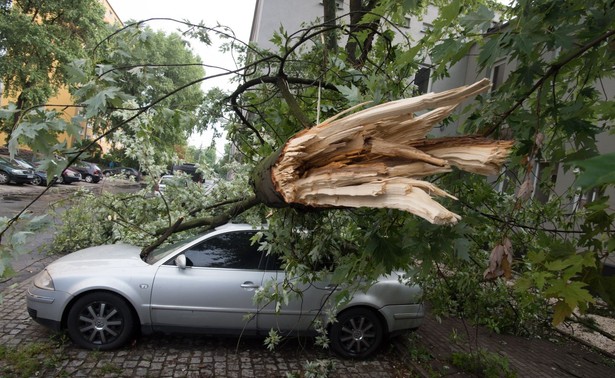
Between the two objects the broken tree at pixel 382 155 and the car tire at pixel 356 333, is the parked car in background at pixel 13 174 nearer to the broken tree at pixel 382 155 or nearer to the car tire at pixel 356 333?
the car tire at pixel 356 333

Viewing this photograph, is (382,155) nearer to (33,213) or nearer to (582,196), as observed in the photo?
(33,213)

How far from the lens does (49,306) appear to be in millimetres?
4617

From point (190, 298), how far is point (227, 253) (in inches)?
25.8

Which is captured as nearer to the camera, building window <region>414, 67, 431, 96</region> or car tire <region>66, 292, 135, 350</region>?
building window <region>414, 67, 431, 96</region>

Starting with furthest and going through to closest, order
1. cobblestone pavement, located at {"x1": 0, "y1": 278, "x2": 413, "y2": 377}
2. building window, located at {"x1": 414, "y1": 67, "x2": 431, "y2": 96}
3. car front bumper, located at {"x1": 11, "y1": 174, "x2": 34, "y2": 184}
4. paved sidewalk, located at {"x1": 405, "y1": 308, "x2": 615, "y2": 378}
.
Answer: car front bumper, located at {"x1": 11, "y1": 174, "x2": 34, "y2": 184}
paved sidewalk, located at {"x1": 405, "y1": 308, "x2": 615, "y2": 378}
cobblestone pavement, located at {"x1": 0, "y1": 278, "x2": 413, "y2": 377}
building window, located at {"x1": 414, "y1": 67, "x2": 431, "y2": 96}

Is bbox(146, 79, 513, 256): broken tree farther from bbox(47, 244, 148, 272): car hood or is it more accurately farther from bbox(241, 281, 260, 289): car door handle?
bbox(47, 244, 148, 272): car hood

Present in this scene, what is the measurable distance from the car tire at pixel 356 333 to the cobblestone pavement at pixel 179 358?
0.41 feet

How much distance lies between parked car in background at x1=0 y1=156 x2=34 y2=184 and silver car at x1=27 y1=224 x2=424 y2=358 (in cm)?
2092

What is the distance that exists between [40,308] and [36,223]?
2.68 metres

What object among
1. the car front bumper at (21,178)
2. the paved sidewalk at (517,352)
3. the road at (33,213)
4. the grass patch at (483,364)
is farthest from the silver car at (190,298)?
the car front bumper at (21,178)

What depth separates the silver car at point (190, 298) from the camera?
15.3 ft

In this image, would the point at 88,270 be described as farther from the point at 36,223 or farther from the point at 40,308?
the point at 36,223

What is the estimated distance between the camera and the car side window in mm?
4996

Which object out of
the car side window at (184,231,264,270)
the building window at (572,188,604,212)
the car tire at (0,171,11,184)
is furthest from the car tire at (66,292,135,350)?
the car tire at (0,171,11,184)
